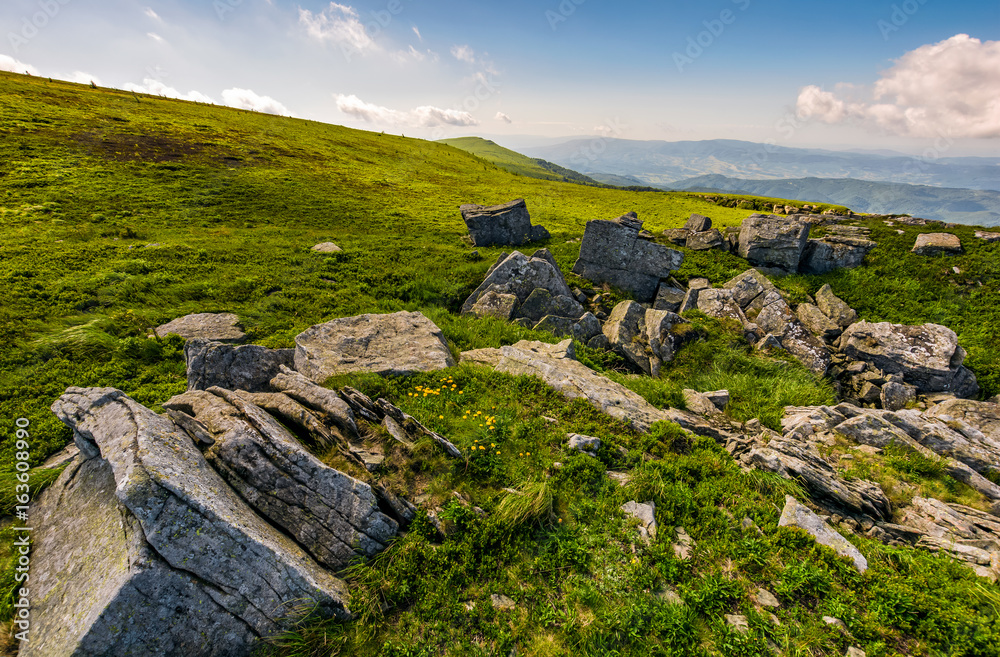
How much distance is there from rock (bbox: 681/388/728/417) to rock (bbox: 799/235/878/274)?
16110 millimetres

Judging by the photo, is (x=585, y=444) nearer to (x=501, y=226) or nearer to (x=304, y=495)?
(x=304, y=495)

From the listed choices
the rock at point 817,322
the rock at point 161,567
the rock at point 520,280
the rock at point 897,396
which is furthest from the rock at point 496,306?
the rock at point 897,396

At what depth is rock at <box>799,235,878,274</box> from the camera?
22297 millimetres

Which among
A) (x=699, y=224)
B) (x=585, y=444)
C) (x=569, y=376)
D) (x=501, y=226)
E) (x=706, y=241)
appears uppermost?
(x=501, y=226)

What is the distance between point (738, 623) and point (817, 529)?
287 centimetres

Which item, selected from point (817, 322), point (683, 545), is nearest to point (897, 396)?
point (817, 322)

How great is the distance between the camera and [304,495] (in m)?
6.78

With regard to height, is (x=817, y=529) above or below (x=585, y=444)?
below

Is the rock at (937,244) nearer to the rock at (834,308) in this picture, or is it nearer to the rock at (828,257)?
the rock at (828,257)

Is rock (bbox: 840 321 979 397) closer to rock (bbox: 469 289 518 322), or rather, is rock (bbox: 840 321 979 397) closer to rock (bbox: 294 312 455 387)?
rock (bbox: 469 289 518 322)

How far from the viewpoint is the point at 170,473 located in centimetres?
573

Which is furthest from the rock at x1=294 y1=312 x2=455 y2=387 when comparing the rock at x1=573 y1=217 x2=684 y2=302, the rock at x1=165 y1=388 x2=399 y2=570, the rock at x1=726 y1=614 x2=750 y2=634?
the rock at x1=573 y1=217 x2=684 y2=302

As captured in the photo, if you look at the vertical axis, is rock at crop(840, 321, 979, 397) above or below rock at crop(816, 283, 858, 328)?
below

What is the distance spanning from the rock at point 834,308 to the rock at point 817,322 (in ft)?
1.24
